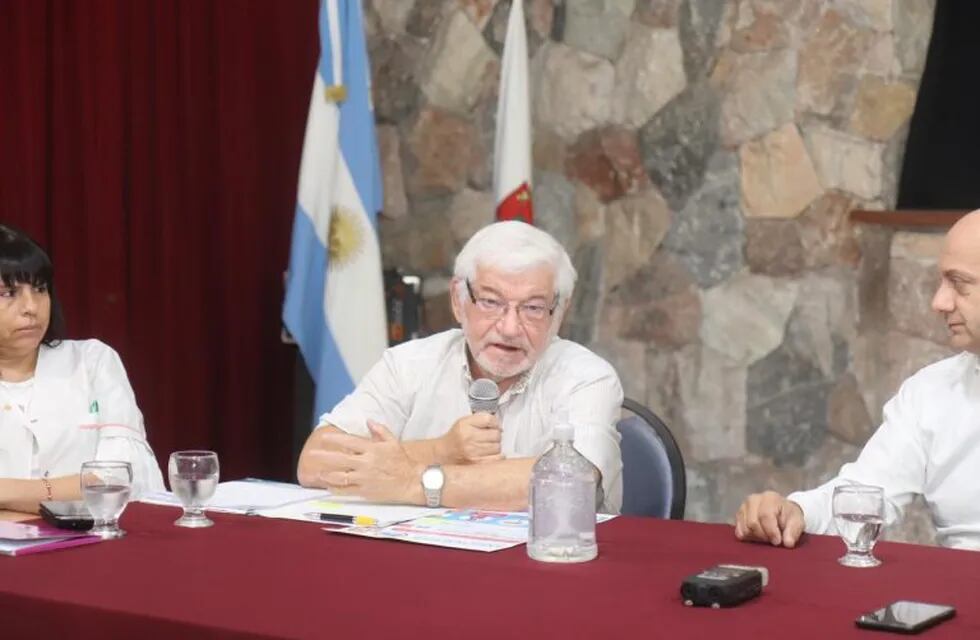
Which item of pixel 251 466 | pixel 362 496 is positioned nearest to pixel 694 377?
pixel 251 466

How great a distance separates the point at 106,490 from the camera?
201 centimetres

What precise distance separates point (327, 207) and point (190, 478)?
2.15 metres

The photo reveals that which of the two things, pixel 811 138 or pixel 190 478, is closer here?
pixel 190 478

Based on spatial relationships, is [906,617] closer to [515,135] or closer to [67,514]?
[67,514]

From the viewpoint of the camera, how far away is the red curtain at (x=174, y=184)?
3783 mm

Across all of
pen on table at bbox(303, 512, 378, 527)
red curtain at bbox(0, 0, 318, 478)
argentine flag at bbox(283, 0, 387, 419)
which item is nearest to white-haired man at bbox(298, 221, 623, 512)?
pen on table at bbox(303, 512, 378, 527)

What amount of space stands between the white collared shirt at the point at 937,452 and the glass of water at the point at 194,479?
96 cm

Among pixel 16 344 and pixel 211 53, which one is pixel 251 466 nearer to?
pixel 211 53

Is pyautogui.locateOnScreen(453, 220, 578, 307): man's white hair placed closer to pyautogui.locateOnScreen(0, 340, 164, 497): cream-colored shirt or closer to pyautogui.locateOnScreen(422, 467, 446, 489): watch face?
pyautogui.locateOnScreen(422, 467, 446, 489): watch face

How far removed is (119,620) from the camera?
1.57 m

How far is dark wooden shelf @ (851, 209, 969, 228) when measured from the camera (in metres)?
3.68

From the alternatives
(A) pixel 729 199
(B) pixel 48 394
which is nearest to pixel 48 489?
(B) pixel 48 394

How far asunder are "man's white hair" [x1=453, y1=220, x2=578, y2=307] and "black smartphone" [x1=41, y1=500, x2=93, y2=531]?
0.85 meters

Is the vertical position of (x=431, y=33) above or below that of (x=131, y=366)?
above
